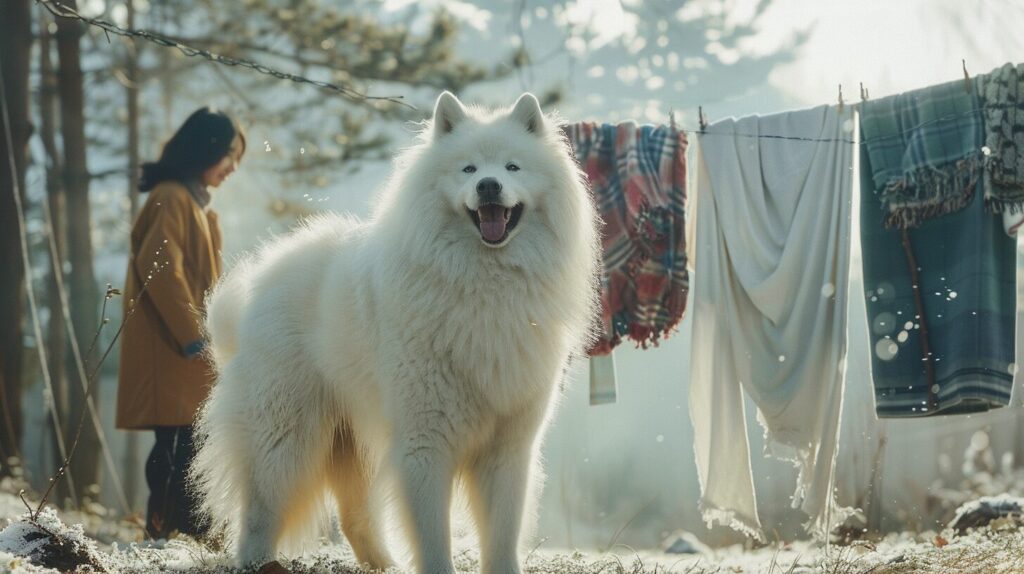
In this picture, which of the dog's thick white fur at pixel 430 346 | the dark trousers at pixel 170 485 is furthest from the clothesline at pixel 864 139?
the dark trousers at pixel 170 485

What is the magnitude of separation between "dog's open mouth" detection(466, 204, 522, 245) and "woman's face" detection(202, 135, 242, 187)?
6.28 feet

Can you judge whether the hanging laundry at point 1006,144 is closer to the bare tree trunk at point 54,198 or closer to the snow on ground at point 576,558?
the snow on ground at point 576,558

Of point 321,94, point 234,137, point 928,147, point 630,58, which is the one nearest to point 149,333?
point 234,137

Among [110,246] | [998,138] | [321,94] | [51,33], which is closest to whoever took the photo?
[998,138]

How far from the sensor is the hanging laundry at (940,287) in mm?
3766

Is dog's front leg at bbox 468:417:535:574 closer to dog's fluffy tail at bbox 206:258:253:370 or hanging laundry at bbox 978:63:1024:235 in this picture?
dog's fluffy tail at bbox 206:258:253:370

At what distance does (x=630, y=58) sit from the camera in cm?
996

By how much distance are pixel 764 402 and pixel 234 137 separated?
9.30ft

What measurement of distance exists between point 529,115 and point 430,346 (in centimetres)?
93

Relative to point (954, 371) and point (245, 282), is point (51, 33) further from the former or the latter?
point (954, 371)

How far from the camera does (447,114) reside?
326 centimetres

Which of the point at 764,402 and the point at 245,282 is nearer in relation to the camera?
the point at 245,282

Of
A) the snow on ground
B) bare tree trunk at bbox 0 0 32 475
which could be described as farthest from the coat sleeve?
bare tree trunk at bbox 0 0 32 475

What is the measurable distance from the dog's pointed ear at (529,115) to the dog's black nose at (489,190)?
476 mm
